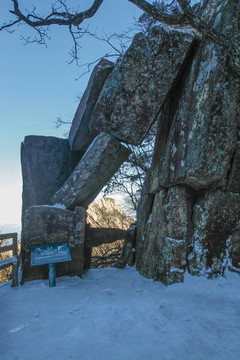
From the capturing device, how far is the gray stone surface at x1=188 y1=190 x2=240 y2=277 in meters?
3.88

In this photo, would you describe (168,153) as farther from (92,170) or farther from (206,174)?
(92,170)

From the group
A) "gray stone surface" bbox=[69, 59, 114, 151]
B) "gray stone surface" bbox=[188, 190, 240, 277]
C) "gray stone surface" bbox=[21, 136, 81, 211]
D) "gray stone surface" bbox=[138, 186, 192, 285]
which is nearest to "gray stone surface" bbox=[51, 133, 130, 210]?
"gray stone surface" bbox=[21, 136, 81, 211]

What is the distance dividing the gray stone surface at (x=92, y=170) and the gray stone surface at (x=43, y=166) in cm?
91

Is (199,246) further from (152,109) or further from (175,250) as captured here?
(152,109)

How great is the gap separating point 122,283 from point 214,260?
2.02 metres

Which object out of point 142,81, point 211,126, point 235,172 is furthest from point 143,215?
point 142,81

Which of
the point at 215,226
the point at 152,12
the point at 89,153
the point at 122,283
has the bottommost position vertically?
the point at 122,283

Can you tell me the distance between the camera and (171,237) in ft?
14.1

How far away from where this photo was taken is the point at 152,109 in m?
5.09

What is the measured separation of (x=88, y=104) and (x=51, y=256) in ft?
13.5

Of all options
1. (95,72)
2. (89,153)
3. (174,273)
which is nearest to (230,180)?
(174,273)

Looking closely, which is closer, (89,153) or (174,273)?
(174,273)

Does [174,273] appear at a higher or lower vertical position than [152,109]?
lower

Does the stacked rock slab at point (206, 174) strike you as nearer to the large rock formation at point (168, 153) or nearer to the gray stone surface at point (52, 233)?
the large rock formation at point (168, 153)
